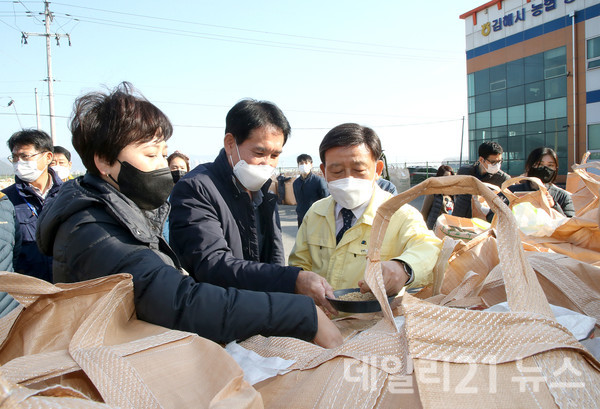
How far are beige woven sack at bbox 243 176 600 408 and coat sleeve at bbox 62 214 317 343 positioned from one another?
10.1 inches

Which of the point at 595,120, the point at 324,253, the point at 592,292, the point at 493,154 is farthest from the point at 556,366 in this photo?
the point at 595,120

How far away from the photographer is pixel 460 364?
0.77m

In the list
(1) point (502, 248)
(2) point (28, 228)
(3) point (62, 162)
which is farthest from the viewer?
(3) point (62, 162)

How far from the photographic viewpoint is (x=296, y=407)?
857 mm

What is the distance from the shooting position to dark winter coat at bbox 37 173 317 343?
3.83ft

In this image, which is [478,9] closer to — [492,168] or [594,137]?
[594,137]

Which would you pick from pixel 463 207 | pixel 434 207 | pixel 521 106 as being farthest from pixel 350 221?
pixel 521 106

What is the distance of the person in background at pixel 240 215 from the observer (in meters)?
1.72

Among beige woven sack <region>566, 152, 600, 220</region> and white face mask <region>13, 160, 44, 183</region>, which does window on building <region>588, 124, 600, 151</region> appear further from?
white face mask <region>13, 160, 44, 183</region>

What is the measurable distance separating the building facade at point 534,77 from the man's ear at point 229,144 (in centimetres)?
2292

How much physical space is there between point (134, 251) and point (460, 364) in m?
0.96

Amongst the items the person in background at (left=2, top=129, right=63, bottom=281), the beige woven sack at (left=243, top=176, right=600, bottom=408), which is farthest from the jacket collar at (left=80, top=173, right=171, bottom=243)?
the person in background at (left=2, top=129, right=63, bottom=281)

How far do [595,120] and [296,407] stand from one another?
982 inches

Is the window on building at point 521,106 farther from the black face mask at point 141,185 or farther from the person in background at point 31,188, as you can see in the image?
the black face mask at point 141,185
